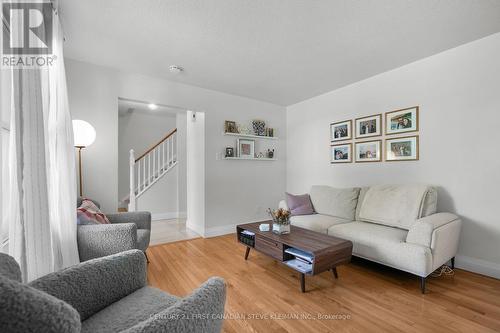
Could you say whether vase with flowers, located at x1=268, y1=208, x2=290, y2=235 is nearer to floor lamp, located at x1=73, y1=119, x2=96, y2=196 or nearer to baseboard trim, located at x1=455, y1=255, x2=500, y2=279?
baseboard trim, located at x1=455, y1=255, x2=500, y2=279

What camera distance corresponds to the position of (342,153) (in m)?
3.63

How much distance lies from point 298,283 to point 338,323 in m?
0.59

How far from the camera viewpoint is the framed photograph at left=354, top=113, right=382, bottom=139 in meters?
3.16

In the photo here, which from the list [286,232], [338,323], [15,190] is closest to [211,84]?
[286,232]

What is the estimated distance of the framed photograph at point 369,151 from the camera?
125 inches

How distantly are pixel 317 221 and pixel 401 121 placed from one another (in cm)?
171

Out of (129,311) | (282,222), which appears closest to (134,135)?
(282,222)

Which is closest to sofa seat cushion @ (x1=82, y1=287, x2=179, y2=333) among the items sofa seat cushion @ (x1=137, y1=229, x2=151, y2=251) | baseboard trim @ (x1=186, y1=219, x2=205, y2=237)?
sofa seat cushion @ (x1=137, y1=229, x2=151, y2=251)

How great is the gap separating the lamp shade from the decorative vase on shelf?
2.58 meters

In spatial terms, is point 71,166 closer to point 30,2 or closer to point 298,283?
point 30,2

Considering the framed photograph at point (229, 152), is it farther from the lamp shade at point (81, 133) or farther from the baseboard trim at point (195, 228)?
the lamp shade at point (81, 133)

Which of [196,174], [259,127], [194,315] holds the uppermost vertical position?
[259,127]

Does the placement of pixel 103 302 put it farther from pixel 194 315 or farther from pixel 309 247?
pixel 309 247

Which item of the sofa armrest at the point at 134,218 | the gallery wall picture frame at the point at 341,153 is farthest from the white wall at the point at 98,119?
the gallery wall picture frame at the point at 341,153
